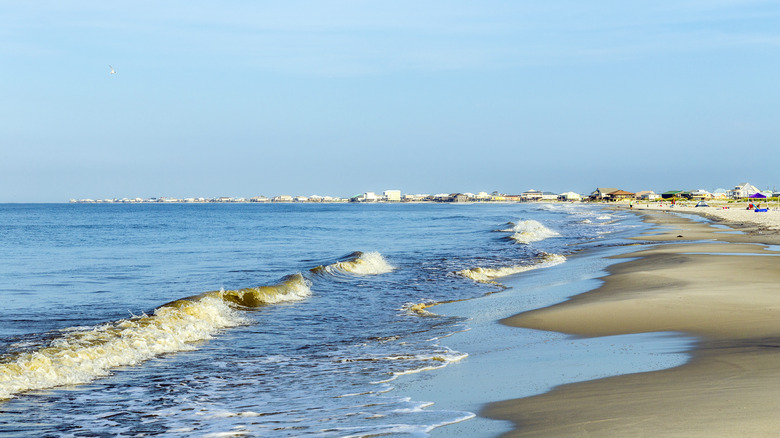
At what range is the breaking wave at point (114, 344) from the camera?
27.9 feet

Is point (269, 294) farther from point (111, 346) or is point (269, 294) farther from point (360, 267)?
point (360, 267)

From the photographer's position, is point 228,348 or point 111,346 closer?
point 111,346

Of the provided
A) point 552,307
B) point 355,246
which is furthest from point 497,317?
point 355,246

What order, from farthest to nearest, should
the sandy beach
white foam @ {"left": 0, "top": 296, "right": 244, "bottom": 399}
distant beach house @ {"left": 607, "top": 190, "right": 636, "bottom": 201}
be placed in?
distant beach house @ {"left": 607, "top": 190, "right": 636, "bottom": 201}
white foam @ {"left": 0, "top": 296, "right": 244, "bottom": 399}
the sandy beach

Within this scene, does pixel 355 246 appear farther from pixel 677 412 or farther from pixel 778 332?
pixel 677 412

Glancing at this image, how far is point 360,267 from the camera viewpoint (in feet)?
78.9

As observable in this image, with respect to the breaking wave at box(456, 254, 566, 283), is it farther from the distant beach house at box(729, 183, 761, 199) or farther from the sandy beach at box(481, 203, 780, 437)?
the distant beach house at box(729, 183, 761, 199)

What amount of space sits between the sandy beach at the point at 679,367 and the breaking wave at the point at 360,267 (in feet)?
32.3

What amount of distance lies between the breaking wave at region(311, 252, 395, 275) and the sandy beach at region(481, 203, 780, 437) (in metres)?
9.85

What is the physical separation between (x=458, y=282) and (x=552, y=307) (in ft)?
21.3

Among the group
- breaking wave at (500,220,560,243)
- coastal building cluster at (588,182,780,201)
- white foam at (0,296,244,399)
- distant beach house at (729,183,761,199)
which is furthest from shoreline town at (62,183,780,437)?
distant beach house at (729,183,761,199)

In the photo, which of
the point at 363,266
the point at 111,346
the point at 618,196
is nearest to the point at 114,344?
the point at 111,346

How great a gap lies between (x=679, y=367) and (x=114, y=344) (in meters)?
8.24

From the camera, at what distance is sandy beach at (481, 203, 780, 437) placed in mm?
4863
